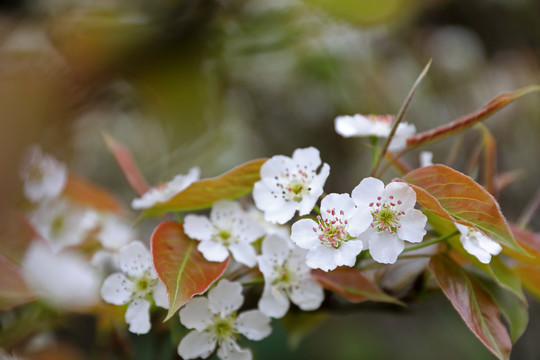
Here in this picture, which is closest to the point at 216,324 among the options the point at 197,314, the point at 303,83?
the point at 197,314


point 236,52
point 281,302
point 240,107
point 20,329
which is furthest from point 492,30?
point 20,329

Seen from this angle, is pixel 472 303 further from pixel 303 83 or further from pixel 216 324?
pixel 303 83

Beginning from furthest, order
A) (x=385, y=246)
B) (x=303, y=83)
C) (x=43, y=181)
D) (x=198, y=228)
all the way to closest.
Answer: (x=303, y=83) < (x=43, y=181) < (x=198, y=228) < (x=385, y=246)

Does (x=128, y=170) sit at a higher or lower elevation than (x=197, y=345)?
higher

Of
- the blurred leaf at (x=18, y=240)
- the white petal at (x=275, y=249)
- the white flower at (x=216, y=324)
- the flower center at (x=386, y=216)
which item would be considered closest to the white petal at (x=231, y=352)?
the white flower at (x=216, y=324)

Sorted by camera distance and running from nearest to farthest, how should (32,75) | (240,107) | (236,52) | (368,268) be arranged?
(32,75) → (368,268) → (236,52) → (240,107)

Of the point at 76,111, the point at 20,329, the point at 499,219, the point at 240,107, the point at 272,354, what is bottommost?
the point at 272,354

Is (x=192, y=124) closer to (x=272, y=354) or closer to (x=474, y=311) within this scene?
(x=474, y=311)
